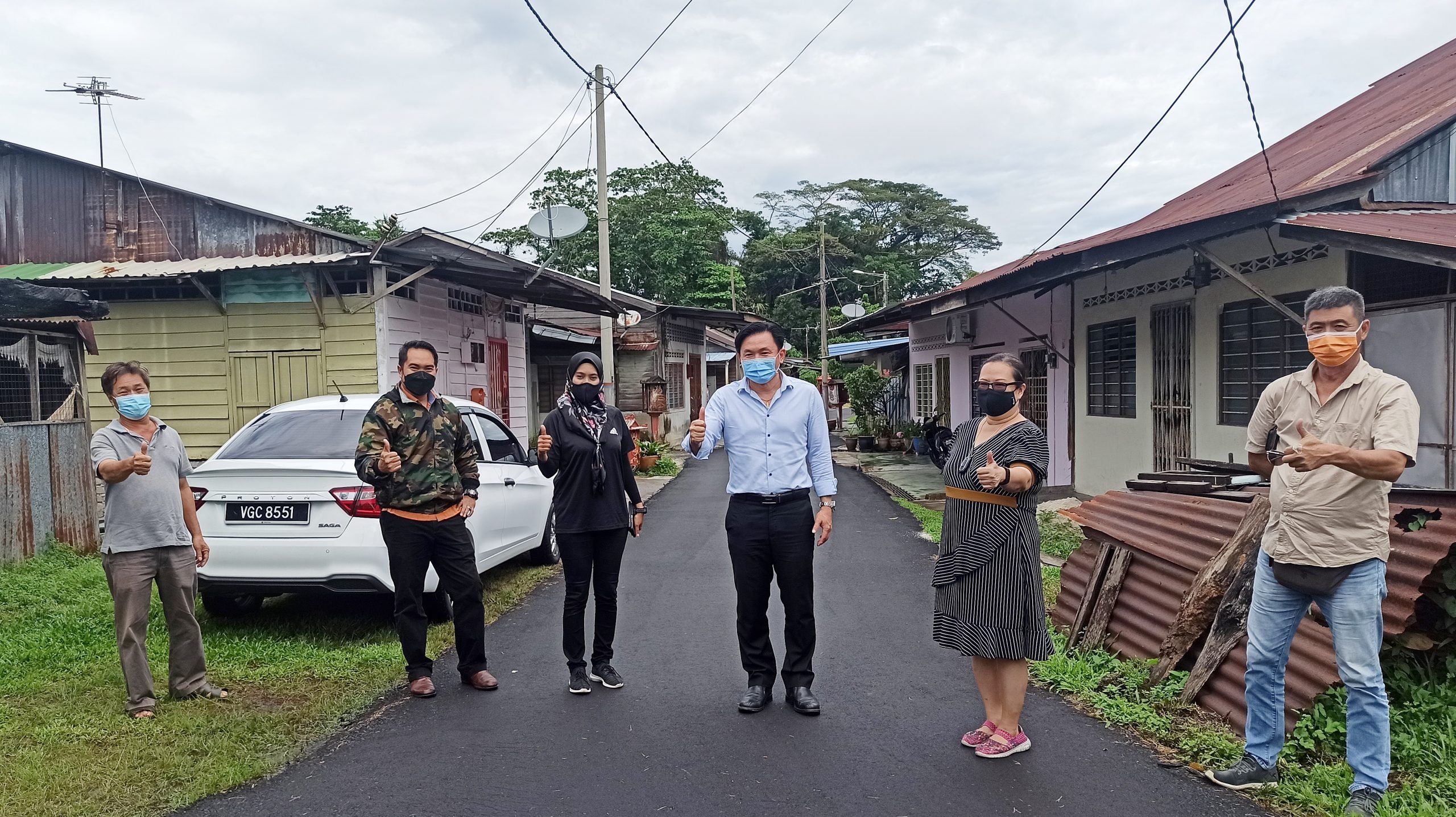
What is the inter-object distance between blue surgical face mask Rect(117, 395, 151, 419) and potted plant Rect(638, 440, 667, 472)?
479 inches

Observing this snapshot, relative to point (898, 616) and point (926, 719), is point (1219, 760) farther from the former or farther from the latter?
point (898, 616)

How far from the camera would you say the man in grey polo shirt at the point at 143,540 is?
4.26 meters

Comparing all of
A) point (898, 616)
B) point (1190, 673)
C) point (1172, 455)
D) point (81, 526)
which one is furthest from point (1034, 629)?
point (81, 526)

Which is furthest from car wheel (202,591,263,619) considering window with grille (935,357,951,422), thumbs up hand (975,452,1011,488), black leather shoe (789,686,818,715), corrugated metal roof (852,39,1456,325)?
window with grille (935,357,951,422)

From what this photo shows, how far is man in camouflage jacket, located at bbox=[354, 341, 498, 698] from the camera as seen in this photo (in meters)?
4.52

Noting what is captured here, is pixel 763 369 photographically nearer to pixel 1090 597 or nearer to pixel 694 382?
pixel 1090 597

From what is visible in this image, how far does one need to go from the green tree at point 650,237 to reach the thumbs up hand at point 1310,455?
30.1m

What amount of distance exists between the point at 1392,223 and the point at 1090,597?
3.12m

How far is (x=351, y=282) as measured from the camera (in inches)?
432

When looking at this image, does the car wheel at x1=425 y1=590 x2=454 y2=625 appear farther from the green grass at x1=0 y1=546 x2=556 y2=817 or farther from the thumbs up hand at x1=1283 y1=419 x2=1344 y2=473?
the thumbs up hand at x1=1283 y1=419 x2=1344 y2=473

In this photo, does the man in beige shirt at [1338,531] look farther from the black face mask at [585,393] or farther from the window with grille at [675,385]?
the window with grille at [675,385]

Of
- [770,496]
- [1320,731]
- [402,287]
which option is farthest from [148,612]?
[402,287]

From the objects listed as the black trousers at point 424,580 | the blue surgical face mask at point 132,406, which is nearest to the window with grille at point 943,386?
the black trousers at point 424,580

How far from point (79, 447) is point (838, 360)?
31.8 metres
